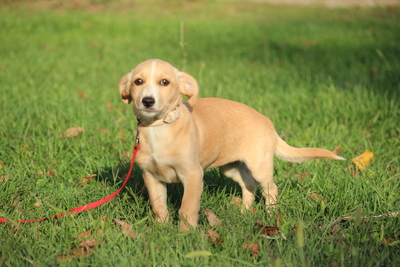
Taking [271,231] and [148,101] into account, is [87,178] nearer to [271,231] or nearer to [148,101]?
[148,101]

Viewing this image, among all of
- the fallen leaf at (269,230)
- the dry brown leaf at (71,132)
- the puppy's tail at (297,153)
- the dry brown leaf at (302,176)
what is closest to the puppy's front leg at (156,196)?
the fallen leaf at (269,230)

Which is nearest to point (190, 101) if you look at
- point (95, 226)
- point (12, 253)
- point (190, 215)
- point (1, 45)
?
point (190, 215)

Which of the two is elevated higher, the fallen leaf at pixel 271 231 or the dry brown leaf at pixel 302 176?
the fallen leaf at pixel 271 231

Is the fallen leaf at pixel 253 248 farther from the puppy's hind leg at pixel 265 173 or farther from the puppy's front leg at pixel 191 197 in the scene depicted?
the puppy's hind leg at pixel 265 173

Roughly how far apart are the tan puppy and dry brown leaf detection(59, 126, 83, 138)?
168 cm

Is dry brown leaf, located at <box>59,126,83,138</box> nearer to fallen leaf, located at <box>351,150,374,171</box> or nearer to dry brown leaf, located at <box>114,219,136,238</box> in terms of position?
dry brown leaf, located at <box>114,219,136,238</box>

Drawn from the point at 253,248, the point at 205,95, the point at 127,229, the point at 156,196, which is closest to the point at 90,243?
the point at 127,229

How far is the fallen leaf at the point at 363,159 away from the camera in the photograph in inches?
163

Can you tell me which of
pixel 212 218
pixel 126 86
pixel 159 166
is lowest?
pixel 212 218

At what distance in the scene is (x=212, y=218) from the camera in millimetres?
3156

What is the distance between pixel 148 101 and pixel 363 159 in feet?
7.72

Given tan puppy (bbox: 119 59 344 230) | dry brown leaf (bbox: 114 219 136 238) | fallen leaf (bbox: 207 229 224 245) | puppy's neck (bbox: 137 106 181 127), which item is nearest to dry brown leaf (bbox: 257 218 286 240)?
fallen leaf (bbox: 207 229 224 245)

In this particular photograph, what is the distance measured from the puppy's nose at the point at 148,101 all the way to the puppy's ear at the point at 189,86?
0.38 m

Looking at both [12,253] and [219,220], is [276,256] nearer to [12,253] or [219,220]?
[219,220]
